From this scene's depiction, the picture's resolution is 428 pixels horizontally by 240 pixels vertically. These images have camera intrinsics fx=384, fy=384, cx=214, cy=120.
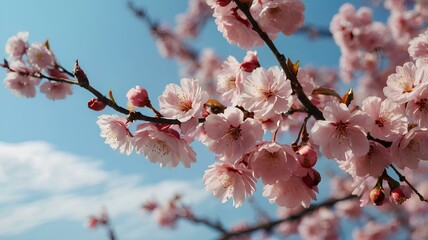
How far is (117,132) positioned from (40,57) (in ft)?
3.38

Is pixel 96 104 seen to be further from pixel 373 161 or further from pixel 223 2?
pixel 373 161

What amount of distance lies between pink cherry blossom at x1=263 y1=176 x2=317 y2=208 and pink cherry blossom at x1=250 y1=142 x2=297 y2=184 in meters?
0.09

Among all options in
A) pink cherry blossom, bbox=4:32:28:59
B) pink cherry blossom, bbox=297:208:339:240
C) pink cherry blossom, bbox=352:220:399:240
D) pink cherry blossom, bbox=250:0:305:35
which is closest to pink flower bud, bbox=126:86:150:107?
pink cherry blossom, bbox=250:0:305:35

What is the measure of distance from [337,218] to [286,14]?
21.3 ft

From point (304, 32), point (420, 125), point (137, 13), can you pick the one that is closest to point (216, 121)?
point (420, 125)

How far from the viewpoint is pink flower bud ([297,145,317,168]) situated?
1.40 m

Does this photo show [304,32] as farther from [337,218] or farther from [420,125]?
[420,125]

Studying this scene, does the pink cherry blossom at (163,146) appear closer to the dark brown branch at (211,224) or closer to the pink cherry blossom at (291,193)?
the pink cherry blossom at (291,193)

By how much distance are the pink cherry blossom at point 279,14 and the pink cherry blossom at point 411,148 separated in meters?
0.74

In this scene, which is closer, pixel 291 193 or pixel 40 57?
pixel 291 193

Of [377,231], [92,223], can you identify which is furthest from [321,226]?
[92,223]

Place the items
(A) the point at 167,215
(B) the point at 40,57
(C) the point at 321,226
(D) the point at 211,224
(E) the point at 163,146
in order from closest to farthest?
(E) the point at 163,146 → (B) the point at 40,57 → (D) the point at 211,224 → (A) the point at 167,215 → (C) the point at 321,226

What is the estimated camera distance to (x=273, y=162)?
1.43 metres

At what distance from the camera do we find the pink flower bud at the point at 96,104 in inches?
55.5
